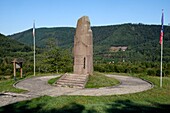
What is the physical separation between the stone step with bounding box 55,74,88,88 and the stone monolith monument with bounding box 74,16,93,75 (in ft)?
4.26

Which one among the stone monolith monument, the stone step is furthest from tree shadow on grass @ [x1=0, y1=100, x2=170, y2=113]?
the stone monolith monument

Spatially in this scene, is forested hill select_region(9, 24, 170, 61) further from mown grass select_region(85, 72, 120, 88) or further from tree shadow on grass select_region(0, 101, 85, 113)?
tree shadow on grass select_region(0, 101, 85, 113)

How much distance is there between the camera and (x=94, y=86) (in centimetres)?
2117

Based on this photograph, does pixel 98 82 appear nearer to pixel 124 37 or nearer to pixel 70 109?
pixel 70 109

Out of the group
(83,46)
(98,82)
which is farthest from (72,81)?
(83,46)

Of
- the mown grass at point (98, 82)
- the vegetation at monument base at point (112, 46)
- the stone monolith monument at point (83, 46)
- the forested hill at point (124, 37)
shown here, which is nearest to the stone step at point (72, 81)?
the mown grass at point (98, 82)

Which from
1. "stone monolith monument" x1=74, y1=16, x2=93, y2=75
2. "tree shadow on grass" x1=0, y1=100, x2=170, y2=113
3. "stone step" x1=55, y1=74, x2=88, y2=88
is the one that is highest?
"stone monolith monument" x1=74, y1=16, x2=93, y2=75

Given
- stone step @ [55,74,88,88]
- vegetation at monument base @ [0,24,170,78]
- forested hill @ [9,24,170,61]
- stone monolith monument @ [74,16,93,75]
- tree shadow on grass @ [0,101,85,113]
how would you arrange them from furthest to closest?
forested hill @ [9,24,170,61], vegetation at monument base @ [0,24,170,78], stone monolith monument @ [74,16,93,75], stone step @ [55,74,88,88], tree shadow on grass @ [0,101,85,113]

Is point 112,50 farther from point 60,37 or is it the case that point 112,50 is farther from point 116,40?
point 60,37

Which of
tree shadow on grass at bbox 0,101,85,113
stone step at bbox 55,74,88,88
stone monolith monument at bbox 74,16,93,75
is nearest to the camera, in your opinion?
tree shadow on grass at bbox 0,101,85,113

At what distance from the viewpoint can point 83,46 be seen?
24.1m

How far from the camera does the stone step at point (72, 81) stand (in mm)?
21416

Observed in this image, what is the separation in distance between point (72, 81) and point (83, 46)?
12.6 feet

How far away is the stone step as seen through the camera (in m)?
21.4
